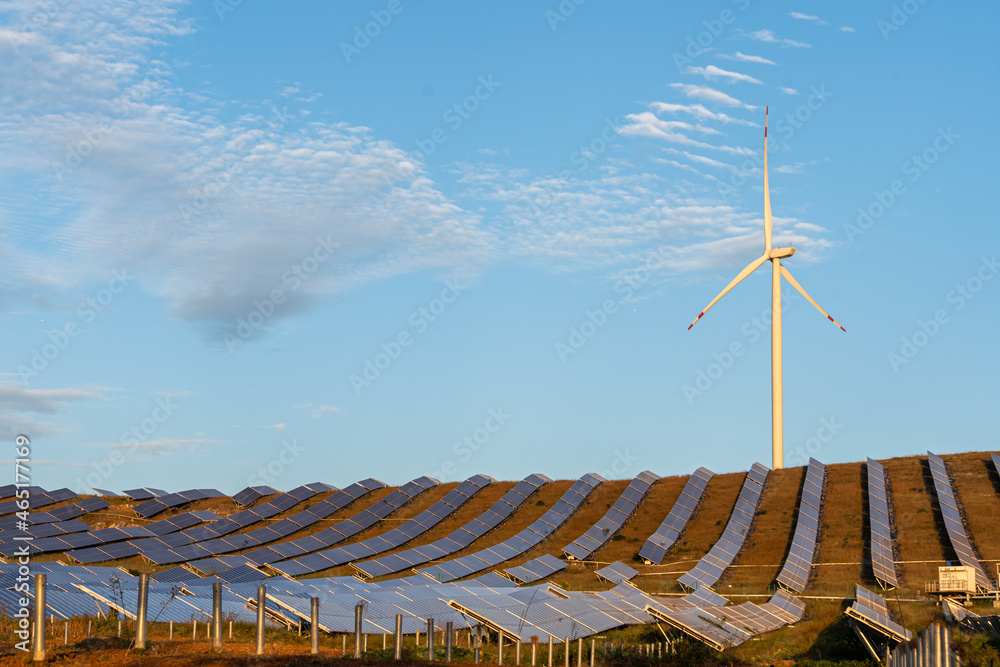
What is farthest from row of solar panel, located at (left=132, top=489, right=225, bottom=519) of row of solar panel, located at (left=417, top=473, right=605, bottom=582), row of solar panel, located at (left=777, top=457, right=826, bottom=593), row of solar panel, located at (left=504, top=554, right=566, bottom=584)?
row of solar panel, located at (left=777, top=457, right=826, bottom=593)

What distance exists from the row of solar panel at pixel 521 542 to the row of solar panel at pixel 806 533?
759 inches

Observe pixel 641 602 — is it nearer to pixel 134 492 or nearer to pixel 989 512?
pixel 989 512

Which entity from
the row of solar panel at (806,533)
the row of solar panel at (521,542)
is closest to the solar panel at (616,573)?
the row of solar panel at (521,542)

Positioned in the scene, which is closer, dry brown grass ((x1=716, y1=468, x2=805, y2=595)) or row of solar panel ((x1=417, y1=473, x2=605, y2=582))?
row of solar panel ((x1=417, y1=473, x2=605, y2=582))

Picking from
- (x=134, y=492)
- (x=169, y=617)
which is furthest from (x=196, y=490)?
(x=169, y=617)

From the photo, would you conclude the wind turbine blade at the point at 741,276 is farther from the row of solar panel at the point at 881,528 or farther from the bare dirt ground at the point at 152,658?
the bare dirt ground at the point at 152,658

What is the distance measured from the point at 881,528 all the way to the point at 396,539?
3717cm

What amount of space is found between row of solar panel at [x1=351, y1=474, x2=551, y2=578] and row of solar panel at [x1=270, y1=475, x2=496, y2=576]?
492 millimetres

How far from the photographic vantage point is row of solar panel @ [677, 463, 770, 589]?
58.2 meters

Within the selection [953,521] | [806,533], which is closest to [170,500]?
[806,533]

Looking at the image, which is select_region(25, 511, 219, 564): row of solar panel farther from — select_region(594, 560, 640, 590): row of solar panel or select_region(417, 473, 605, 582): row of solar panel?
select_region(594, 560, 640, 590): row of solar panel

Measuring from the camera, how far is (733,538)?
224ft

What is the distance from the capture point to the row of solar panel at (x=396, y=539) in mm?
59559

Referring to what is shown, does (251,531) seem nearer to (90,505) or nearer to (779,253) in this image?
(90,505)
